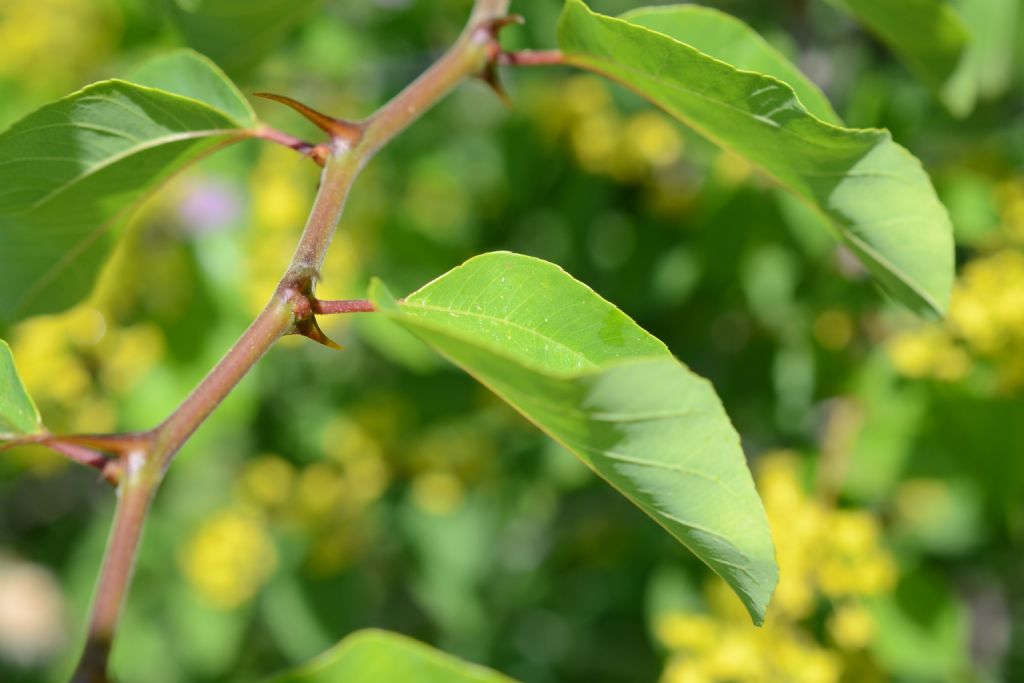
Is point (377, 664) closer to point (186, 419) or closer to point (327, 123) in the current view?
point (186, 419)

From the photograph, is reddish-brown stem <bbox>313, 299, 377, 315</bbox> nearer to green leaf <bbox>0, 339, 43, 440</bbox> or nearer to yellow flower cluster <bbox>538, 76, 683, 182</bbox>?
green leaf <bbox>0, 339, 43, 440</bbox>

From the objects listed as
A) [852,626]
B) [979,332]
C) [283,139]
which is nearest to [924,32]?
[979,332]

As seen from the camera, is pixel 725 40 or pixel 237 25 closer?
pixel 725 40

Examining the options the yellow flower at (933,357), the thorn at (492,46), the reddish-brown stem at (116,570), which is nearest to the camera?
the reddish-brown stem at (116,570)

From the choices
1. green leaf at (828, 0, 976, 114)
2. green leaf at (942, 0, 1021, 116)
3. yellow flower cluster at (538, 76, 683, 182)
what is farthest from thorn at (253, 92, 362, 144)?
yellow flower cluster at (538, 76, 683, 182)

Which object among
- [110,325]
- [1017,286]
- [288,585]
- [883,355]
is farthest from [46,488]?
[1017,286]

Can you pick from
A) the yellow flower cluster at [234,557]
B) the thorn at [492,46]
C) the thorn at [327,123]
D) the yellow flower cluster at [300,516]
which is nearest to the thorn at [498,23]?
the thorn at [492,46]

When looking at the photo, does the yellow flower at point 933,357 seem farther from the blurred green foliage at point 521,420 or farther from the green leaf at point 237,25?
the green leaf at point 237,25
